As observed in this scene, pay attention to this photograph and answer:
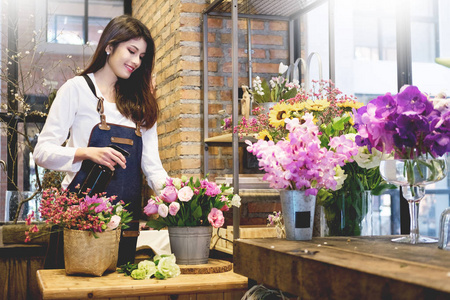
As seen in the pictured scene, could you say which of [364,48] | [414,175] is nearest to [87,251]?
[414,175]

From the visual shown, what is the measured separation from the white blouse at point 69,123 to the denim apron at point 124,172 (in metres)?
0.02

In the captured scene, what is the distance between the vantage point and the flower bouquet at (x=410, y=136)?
139 cm

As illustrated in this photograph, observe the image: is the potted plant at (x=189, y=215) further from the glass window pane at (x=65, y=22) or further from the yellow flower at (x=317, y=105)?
the glass window pane at (x=65, y=22)

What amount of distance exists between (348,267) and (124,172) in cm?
129

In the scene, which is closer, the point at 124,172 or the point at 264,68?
the point at 124,172

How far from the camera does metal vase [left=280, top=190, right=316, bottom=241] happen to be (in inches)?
64.2

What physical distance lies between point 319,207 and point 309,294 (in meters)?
0.56

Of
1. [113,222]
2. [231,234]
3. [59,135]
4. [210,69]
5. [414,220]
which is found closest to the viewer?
[414,220]

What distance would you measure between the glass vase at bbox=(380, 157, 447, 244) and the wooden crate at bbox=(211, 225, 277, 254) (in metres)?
0.84

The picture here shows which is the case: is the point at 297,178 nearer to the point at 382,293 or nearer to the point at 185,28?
the point at 382,293

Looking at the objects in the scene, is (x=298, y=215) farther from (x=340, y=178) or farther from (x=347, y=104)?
(x=347, y=104)

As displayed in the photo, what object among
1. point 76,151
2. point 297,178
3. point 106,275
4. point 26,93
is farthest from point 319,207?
point 26,93

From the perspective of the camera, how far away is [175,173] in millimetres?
3316

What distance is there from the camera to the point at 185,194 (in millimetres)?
2096
